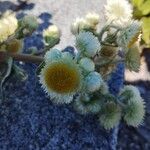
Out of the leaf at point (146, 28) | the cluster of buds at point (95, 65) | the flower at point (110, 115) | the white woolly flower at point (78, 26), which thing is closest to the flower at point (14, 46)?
the cluster of buds at point (95, 65)

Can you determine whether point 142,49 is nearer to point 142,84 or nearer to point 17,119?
point 142,84

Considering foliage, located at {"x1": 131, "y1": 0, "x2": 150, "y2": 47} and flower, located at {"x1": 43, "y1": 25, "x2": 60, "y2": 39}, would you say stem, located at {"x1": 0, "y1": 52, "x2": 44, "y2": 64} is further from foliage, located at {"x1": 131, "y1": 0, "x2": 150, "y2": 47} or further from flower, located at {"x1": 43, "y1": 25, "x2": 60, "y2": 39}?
foliage, located at {"x1": 131, "y1": 0, "x2": 150, "y2": 47}

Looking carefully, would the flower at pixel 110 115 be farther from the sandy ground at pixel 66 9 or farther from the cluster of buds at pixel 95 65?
the sandy ground at pixel 66 9

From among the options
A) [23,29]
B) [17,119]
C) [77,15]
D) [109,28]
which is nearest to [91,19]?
[109,28]

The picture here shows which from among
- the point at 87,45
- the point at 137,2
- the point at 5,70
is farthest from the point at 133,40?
the point at 137,2

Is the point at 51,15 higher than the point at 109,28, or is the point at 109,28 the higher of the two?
the point at 109,28

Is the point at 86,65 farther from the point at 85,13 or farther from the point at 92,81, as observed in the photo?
the point at 85,13

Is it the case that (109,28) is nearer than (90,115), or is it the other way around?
(109,28)

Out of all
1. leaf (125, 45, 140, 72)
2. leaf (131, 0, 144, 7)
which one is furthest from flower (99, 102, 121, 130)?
leaf (131, 0, 144, 7)
